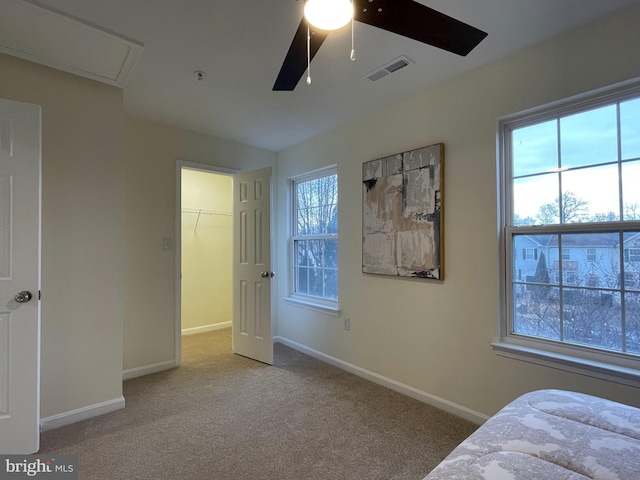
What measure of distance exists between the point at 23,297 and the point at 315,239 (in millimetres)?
2573

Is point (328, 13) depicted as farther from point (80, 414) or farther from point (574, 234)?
point (80, 414)

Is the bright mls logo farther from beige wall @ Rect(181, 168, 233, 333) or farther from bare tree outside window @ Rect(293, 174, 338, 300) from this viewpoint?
beige wall @ Rect(181, 168, 233, 333)

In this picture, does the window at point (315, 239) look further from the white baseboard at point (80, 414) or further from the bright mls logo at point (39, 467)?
the bright mls logo at point (39, 467)

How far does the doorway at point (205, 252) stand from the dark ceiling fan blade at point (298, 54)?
3.20m

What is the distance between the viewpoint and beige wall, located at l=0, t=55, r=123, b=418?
87.9 inches

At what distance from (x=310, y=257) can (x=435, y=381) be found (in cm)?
194

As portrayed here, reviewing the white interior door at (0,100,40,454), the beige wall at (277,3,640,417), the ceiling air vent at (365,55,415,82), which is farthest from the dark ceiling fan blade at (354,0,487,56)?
the white interior door at (0,100,40,454)

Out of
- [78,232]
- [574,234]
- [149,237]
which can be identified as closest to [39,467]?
[78,232]

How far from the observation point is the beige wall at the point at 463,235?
6.14 feet

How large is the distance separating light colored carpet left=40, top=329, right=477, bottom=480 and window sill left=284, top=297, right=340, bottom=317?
2.06 ft

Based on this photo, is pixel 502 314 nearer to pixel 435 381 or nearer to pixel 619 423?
pixel 435 381

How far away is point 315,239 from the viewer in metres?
3.86

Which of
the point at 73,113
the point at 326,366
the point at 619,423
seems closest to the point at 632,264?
the point at 619,423

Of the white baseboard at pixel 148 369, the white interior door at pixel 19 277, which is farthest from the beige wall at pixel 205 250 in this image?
the white interior door at pixel 19 277
